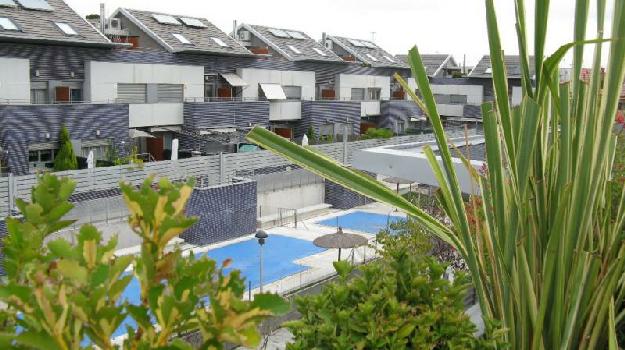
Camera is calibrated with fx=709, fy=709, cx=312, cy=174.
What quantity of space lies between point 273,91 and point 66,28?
10983mm

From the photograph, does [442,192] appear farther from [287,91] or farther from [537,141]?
[287,91]

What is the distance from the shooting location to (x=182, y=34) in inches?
1193

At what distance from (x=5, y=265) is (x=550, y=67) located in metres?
1.75

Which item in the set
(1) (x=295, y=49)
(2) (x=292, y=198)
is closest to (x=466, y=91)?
(1) (x=295, y=49)

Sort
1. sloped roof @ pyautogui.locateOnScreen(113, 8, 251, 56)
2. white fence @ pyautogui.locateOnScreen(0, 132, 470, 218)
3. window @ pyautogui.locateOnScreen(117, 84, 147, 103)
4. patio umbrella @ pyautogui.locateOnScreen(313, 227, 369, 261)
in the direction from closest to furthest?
1. white fence @ pyautogui.locateOnScreen(0, 132, 470, 218)
2. patio umbrella @ pyautogui.locateOnScreen(313, 227, 369, 261)
3. window @ pyautogui.locateOnScreen(117, 84, 147, 103)
4. sloped roof @ pyautogui.locateOnScreen(113, 8, 251, 56)

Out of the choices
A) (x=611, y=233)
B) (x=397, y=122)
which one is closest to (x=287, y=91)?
(x=397, y=122)

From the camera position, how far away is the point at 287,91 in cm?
3550

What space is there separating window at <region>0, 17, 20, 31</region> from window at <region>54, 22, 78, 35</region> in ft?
6.50

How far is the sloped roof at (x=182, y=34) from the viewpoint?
29153 mm

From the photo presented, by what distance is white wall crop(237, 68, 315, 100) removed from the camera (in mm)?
32531

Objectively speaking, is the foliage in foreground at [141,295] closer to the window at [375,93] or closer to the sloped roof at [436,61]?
the window at [375,93]

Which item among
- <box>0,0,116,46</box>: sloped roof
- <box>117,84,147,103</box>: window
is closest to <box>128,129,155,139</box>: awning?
<box>117,84,147,103</box>: window

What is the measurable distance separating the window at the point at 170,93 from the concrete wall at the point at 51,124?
12.4ft

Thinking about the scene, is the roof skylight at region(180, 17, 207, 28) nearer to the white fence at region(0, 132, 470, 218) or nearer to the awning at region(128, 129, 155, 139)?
the awning at region(128, 129, 155, 139)
